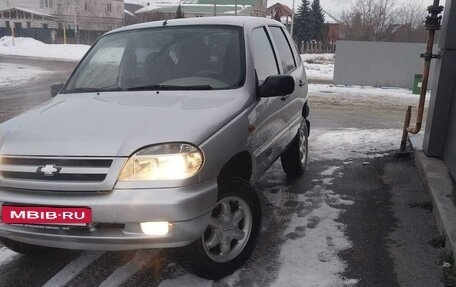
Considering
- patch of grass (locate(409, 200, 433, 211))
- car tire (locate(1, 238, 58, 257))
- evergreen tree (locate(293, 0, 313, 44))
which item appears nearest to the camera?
car tire (locate(1, 238, 58, 257))

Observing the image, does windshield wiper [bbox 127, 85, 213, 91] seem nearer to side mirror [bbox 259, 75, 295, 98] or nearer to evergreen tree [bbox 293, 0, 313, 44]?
side mirror [bbox 259, 75, 295, 98]

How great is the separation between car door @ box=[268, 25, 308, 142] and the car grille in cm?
247

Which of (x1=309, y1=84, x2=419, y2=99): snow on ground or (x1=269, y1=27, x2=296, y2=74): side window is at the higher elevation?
(x1=269, y1=27, x2=296, y2=74): side window

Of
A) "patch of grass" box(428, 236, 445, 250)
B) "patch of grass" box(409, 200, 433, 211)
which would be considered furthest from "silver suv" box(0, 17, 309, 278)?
"patch of grass" box(409, 200, 433, 211)

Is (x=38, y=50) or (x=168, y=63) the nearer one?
(x=168, y=63)

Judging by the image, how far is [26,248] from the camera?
12.1 feet

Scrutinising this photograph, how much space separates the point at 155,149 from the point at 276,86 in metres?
1.39

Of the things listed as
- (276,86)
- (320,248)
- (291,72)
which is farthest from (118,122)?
(291,72)

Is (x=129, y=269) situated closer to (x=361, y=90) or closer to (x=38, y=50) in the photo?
(x=361, y=90)

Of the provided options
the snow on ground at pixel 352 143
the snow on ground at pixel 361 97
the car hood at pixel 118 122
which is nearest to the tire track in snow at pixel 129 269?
the car hood at pixel 118 122

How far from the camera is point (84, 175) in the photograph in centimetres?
283

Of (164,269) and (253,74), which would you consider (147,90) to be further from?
(164,269)

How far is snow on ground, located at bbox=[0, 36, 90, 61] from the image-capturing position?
33.9m

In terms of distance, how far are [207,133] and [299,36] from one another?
52.7 m
